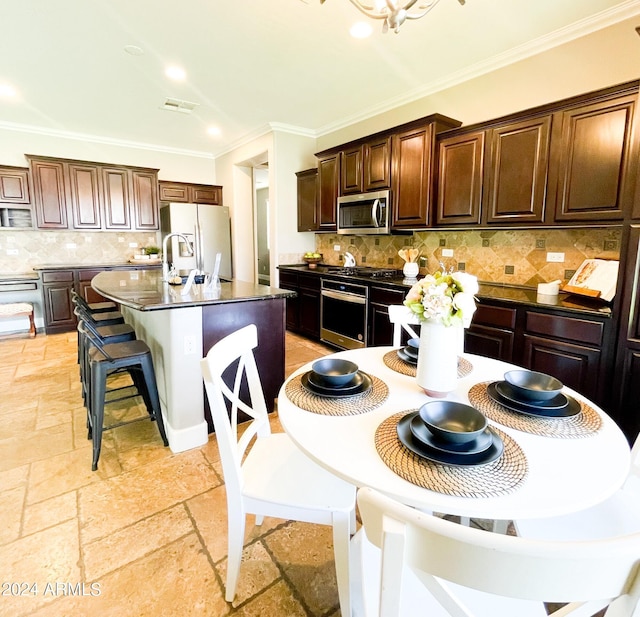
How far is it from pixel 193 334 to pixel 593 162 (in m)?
2.84

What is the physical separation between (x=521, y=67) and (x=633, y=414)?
111 inches

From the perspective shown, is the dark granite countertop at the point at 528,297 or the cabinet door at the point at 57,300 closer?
the dark granite countertop at the point at 528,297

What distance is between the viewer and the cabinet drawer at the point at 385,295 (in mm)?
3412

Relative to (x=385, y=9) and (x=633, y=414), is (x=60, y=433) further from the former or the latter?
(x=633, y=414)

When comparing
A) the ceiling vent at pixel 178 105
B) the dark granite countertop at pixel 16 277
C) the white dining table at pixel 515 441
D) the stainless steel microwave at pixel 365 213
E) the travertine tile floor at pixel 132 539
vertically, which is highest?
the ceiling vent at pixel 178 105

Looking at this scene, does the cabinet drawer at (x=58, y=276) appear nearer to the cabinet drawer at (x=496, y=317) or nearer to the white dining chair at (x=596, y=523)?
the cabinet drawer at (x=496, y=317)

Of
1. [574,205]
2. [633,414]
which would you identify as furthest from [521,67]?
[633,414]

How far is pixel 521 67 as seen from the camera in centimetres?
307

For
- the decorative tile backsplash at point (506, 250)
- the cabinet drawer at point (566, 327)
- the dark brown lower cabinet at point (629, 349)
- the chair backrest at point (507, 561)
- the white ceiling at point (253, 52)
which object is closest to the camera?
the chair backrest at point (507, 561)

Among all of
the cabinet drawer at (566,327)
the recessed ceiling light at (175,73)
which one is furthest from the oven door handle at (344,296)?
the recessed ceiling light at (175,73)

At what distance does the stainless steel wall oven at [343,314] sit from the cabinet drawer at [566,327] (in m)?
1.62

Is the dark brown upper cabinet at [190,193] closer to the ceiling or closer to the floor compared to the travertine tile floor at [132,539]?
closer to the ceiling

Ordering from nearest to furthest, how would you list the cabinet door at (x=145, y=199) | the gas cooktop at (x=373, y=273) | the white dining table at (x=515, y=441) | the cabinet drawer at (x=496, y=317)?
the white dining table at (x=515, y=441)
the cabinet drawer at (x=496, y=317)
the gas cooktop at (x=373, y=273)
the cabinet door at (x=145, y=199)

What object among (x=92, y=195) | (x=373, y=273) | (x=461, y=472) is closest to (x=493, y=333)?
(x=373, y=273)
